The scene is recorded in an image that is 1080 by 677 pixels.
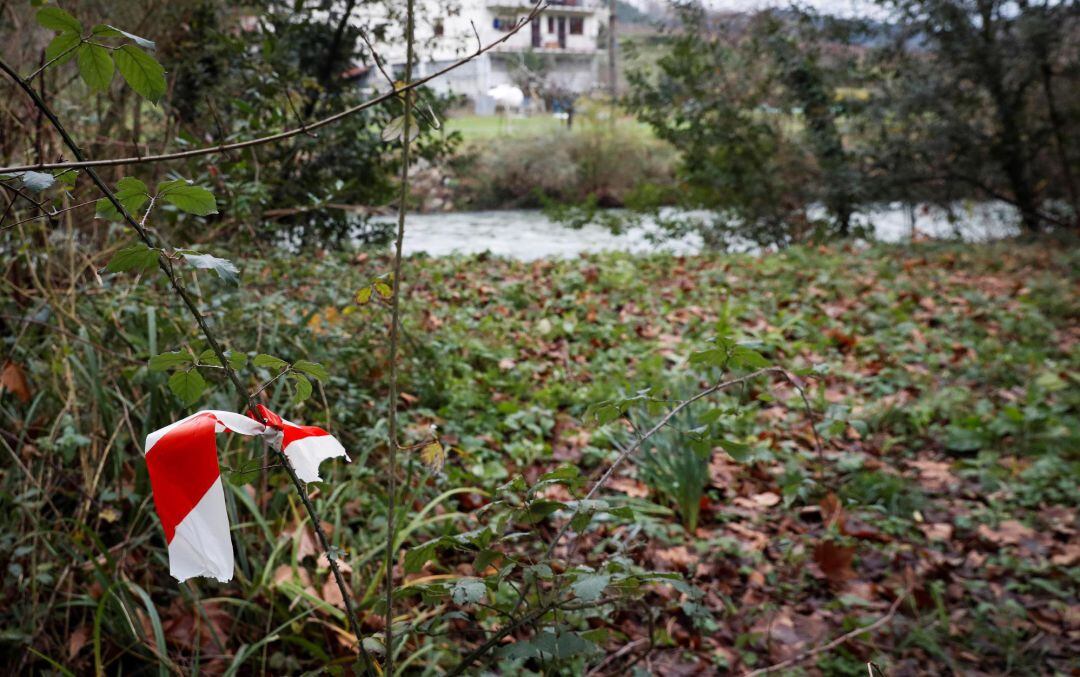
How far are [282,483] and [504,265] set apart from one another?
453 cm

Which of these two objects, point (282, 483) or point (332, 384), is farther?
point (332, 384)

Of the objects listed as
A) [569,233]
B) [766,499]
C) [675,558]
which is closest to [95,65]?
[675,558]

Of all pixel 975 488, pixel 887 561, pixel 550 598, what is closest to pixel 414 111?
pixel 550 598

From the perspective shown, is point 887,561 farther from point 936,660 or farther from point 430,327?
point 430,327

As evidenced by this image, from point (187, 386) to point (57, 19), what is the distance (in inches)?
15.8

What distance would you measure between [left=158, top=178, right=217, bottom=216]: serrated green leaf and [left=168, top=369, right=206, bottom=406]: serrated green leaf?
207 mm

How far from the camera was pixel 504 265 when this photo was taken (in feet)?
21.6

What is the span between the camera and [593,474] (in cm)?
287

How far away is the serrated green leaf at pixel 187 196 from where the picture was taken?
86cm

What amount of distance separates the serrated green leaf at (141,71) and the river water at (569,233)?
619cm

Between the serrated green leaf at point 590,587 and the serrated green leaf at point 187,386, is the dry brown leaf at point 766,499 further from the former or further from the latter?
the serrated green leaf at point 187,386

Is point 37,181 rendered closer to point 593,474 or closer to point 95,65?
point 95,65

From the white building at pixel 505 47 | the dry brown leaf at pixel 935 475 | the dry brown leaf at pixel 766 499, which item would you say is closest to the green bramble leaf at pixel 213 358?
the white building at pixel 505 47

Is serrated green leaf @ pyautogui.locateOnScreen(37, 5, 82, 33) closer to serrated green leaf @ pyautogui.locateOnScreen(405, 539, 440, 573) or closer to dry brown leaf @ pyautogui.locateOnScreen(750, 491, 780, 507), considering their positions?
serrated green leaf @ pyautogui.locateOnScreen(405, 539, 440, 573)
